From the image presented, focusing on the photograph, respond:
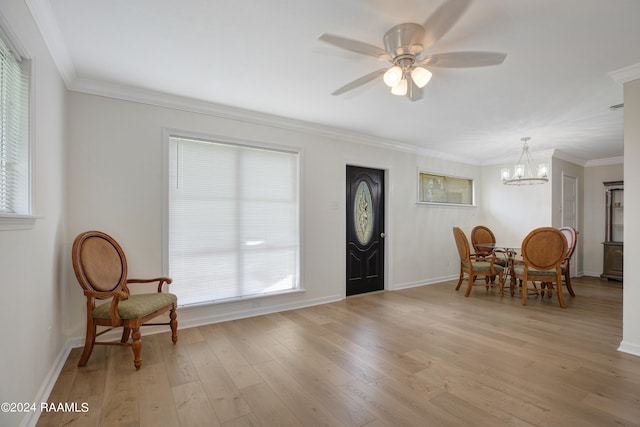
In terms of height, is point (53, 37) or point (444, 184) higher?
point (53, 37)

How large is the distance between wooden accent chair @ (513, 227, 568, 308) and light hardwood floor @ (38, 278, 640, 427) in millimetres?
668

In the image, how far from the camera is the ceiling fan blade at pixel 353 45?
5.81ft

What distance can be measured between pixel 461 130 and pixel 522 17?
2562 mm

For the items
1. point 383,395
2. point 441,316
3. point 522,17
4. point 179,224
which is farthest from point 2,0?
point 441,316

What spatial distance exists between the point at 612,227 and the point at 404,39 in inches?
269

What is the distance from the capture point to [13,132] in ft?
5.64

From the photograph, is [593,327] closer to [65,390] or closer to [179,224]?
[179,224]

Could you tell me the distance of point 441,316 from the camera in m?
3.68

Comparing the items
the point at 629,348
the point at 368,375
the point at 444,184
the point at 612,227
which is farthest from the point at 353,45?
the point at 612,227

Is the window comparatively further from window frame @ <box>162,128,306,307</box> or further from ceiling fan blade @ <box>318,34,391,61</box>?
ceiling fan blade @ <box>318,34,391,61</box>

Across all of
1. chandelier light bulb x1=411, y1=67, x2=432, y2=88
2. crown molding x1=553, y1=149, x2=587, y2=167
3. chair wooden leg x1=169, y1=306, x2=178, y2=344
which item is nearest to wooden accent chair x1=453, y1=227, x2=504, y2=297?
crown molding x1=553, y1=149, x2=587, y2=167

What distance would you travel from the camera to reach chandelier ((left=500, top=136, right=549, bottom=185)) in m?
4.45

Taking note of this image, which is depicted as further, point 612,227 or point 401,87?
point 612,227

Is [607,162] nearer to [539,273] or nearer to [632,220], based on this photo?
[539,273]
